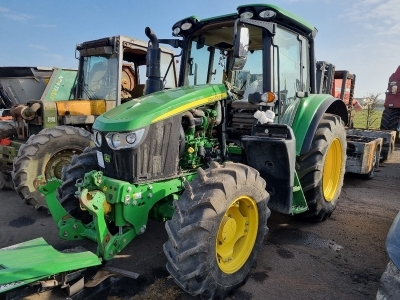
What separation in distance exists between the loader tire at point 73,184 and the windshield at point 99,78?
10.5ft

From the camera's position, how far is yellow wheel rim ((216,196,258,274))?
2744mm

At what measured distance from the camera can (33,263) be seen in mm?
2293

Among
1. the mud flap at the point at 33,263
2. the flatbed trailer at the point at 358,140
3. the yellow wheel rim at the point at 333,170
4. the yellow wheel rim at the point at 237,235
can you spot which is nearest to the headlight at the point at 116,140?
the mud flap at the point at 33,263

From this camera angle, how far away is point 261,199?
9.39ft

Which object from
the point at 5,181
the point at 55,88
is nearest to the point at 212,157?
the point at 5,181

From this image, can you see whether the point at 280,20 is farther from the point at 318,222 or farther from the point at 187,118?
the point at 318,222

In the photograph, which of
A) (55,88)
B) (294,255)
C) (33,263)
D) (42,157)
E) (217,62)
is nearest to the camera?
(33,263)

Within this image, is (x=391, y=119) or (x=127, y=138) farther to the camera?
(x=391, y=119)

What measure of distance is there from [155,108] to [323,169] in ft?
7.51

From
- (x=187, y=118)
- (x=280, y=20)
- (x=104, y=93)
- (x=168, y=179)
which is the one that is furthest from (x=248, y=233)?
(x=104, y=93)

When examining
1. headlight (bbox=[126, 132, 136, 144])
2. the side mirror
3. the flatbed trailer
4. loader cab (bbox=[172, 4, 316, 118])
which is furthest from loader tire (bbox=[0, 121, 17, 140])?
the flatbed trailer

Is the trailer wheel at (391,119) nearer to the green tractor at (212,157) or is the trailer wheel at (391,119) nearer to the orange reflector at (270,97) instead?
the green tractor at (212,157)

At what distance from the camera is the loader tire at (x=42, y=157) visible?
15.5ft

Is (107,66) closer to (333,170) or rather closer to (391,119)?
(333,170)
